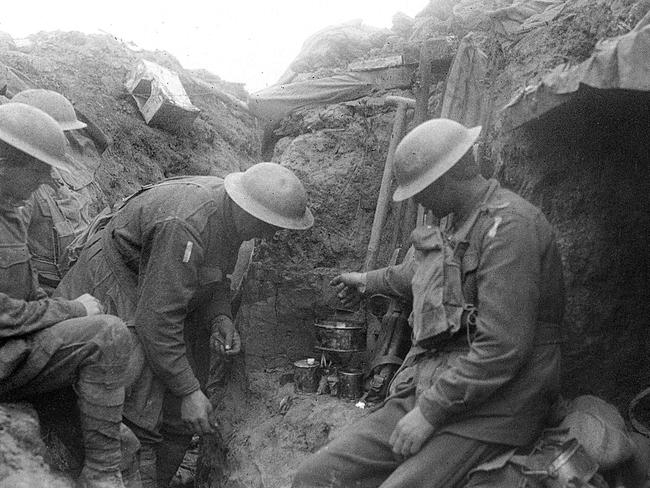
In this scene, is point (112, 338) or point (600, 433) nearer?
point (600, 433)

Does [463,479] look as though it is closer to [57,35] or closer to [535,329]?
[535,329]

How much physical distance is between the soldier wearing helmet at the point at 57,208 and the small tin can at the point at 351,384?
2.44 m

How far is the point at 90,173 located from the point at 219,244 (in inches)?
148

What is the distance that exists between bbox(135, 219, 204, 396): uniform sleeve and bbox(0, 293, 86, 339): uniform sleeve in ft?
2.02

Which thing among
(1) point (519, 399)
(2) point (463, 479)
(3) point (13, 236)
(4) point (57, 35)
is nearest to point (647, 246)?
(1) point (519, 399)

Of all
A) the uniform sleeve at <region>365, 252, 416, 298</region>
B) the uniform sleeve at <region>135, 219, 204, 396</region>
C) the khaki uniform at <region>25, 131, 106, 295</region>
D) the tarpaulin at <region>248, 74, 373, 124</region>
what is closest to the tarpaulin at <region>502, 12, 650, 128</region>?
the uniform sleeve at <region>365, 252, 416, 298</region>

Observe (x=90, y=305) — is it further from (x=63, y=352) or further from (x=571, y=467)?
(x=571, y=467)

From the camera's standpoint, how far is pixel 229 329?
4828 millimetres

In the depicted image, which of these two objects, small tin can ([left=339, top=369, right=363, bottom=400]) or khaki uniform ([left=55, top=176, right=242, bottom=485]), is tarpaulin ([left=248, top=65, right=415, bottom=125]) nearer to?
khaki uniform ([left=55, top=176, right=242, bottom=485])

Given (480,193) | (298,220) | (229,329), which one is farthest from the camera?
(229,329)

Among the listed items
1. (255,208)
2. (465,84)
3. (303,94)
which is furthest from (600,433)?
(303,94)

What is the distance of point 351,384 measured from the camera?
16.4 ft

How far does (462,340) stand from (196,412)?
6.48 feet

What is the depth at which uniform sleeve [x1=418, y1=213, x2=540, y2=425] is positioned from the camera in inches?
115
